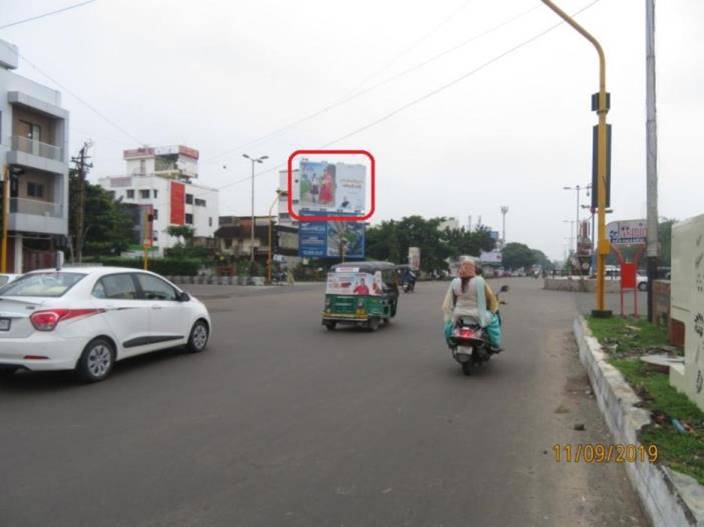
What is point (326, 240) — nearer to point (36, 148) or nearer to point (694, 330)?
point (36, 148)

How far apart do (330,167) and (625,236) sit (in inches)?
1680

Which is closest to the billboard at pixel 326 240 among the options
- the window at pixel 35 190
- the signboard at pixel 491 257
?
the window at pixel 35 190

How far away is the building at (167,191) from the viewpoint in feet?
255

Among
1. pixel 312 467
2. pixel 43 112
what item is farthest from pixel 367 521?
pixel 43 112

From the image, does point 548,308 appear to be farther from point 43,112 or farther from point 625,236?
point 43,112

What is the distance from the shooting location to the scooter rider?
314 inches

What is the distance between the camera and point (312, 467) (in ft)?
14.2

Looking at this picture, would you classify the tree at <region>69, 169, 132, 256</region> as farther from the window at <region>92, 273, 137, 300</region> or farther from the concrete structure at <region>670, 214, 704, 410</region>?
the concrete structure at <region>670, 214, 704, 410</region>

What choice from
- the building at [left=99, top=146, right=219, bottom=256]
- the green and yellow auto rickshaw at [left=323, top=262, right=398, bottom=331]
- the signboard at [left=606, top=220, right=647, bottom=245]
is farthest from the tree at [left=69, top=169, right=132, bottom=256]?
the signboard at [left=606, top=220, right=647, bottom=245]

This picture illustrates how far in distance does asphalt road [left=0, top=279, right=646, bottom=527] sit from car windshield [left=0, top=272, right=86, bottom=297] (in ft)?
3.76

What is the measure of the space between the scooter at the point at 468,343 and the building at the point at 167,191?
2631 inches

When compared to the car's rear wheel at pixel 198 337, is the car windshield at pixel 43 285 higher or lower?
higher

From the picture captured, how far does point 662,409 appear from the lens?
4555 millimetres

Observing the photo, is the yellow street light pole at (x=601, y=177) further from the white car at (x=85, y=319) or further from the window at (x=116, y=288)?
the window at (x=116, y=288)
